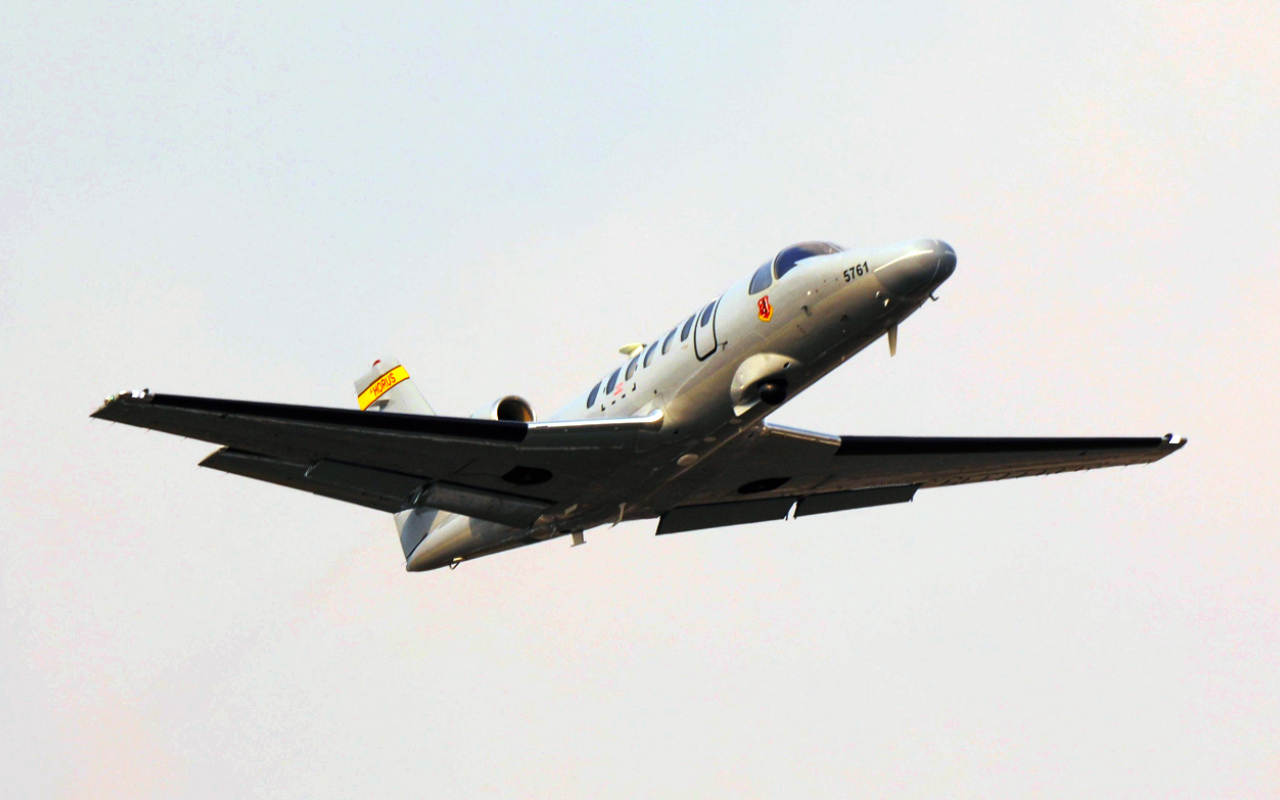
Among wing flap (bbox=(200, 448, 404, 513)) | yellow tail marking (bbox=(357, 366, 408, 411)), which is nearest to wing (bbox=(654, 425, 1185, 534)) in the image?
wing flap (bbox=(200, 448, 404, 513))

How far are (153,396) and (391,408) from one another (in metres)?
14.8

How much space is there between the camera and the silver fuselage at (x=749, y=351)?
22.5 m

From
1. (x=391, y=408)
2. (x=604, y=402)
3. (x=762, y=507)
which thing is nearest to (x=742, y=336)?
(x=604, y=402)

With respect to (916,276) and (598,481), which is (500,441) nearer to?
(598,481)

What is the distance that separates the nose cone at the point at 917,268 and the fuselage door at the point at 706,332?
10.6 feet

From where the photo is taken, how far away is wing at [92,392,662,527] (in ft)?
73.9

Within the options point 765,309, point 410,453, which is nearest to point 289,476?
point 410,453

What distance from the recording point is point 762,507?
31500 millimetres

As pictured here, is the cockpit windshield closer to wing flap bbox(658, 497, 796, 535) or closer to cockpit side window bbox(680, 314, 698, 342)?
cockpit side window bbox(680, 314, 698, 342)

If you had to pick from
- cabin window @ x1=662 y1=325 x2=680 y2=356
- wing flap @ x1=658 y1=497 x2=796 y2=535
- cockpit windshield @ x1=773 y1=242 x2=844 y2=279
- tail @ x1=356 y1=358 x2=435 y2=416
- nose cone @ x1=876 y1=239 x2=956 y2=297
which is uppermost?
tail @ x1=356 y1=358 x2=435 y2=416

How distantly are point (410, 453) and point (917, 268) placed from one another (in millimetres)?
9267

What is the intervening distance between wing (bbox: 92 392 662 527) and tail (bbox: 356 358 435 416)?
7.49 metres

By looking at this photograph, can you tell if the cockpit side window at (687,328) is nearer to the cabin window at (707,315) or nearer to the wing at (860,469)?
the cabin window at (707,315)

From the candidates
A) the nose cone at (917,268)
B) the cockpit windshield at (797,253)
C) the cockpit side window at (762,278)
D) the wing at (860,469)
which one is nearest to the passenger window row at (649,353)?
the cockpit side window at (762,278)
